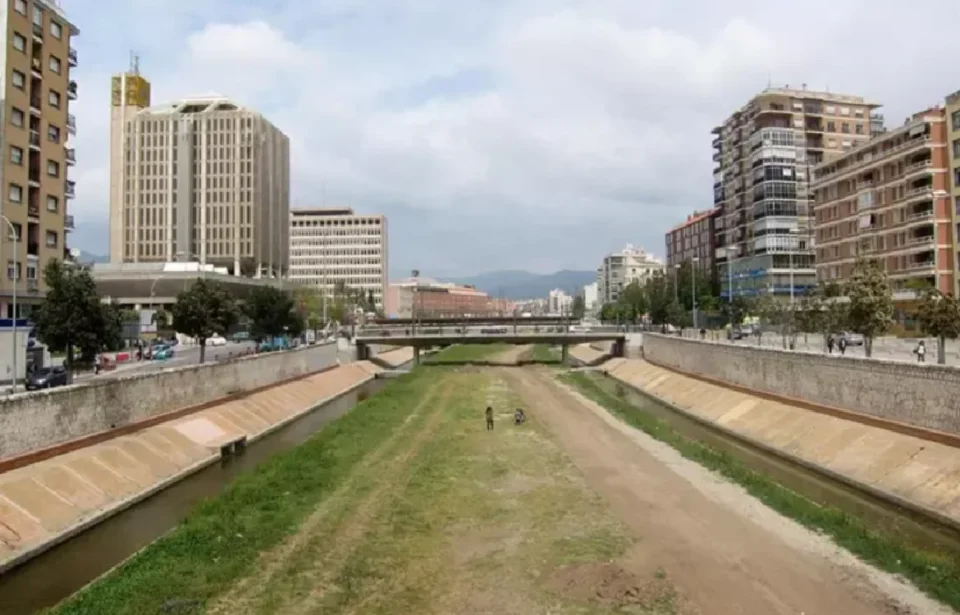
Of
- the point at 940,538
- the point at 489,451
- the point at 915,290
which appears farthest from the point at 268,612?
the point at 915,290

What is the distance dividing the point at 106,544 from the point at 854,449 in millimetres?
31473

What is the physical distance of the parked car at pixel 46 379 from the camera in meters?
48.4

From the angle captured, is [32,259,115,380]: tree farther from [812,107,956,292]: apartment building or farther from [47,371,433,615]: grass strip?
[812,107,956,292]: apartment building

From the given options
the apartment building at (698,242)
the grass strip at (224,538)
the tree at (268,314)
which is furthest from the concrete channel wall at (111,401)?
the apartment building at (698,242)

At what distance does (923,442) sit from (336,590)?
2547 cm

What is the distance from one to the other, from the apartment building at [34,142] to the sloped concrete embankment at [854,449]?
6163 cm

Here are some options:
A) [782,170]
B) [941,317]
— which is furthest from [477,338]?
[941,317]

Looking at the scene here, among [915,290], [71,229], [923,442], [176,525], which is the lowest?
[176,525]

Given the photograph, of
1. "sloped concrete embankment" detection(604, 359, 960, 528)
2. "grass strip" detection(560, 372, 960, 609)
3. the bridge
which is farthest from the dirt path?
the bridge

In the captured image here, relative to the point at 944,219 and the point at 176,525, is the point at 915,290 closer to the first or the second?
the point at 944,219

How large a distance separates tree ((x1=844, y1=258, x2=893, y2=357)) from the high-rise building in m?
154

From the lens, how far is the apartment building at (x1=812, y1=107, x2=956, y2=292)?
84.1m

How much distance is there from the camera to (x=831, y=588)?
63.6ft

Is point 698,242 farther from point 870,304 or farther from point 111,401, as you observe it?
point 111,401
